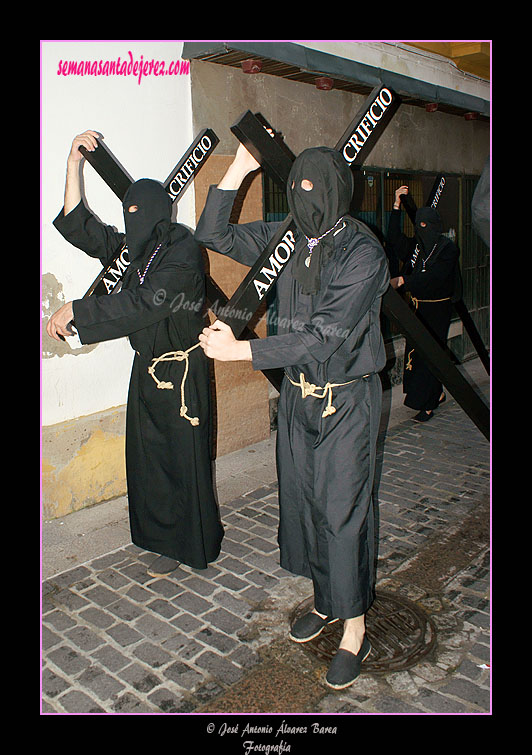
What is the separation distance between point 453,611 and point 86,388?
3.36 metres

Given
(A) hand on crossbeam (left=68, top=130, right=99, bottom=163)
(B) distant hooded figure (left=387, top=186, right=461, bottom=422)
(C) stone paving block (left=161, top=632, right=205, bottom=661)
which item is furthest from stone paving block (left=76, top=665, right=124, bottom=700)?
(B) distant hooded figure (left=387, top=186, right=461, bottom=422)

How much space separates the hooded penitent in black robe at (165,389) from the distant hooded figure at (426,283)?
377 cm

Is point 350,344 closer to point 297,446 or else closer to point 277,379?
point 297,446

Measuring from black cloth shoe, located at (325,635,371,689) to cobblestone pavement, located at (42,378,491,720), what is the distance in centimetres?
4

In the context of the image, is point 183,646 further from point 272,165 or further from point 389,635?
point 272,165

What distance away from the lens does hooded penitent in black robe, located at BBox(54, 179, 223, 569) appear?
12.9 feet

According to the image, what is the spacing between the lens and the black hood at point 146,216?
12.8 feet

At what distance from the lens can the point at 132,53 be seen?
17.5 ft

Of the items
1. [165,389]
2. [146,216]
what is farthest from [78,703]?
[146,216]

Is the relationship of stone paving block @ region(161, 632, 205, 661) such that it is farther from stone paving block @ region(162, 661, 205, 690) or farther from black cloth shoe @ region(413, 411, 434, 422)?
black cloth shoe @ region(413, 411, 434, 422)

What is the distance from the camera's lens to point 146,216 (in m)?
3.90

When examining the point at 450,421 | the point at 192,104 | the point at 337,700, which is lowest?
the point at 337,700

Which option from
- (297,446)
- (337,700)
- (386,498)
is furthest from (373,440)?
(386,498)
